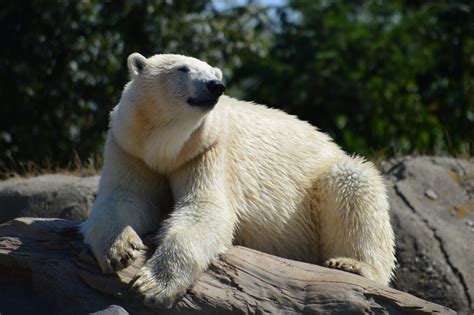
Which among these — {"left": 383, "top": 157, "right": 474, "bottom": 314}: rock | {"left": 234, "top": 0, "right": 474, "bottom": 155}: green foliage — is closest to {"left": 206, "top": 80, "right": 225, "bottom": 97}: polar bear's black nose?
{"left": 383, "top": 157, "right": 474, "bottom": 314}: rock

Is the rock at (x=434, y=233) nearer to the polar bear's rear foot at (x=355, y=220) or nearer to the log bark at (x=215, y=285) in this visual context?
the polar bear's rear foot at (x=355, y=220)

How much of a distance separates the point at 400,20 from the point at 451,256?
646cm

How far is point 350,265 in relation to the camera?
5.24m

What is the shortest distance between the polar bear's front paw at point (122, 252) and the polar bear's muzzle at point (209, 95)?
89 centimetres

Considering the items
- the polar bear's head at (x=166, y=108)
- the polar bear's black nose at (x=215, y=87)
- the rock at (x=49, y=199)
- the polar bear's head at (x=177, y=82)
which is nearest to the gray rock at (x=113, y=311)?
the polar bear's head at (x=166, y=108)

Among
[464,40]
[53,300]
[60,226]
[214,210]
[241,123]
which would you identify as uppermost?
[464,40]

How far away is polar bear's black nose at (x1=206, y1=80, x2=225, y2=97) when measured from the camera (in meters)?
5.01

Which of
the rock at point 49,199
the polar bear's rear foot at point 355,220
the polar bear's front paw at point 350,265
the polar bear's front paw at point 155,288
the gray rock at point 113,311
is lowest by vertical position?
the rock at point 49,199

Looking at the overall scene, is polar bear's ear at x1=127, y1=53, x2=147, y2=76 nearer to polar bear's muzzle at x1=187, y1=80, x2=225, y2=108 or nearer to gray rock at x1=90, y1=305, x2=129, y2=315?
polar bear's muzzle at x1=187, y1=80, x2=225, y2=108

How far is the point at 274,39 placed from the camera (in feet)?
40.2

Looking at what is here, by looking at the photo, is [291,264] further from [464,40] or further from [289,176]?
[464,40]

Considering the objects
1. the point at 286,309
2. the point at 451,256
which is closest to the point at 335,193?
the point at 286,309

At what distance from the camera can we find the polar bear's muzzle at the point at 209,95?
5012 mm

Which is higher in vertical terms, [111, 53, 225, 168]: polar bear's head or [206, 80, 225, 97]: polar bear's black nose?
[206, 80, 225, 97]: polar bear's black nose
